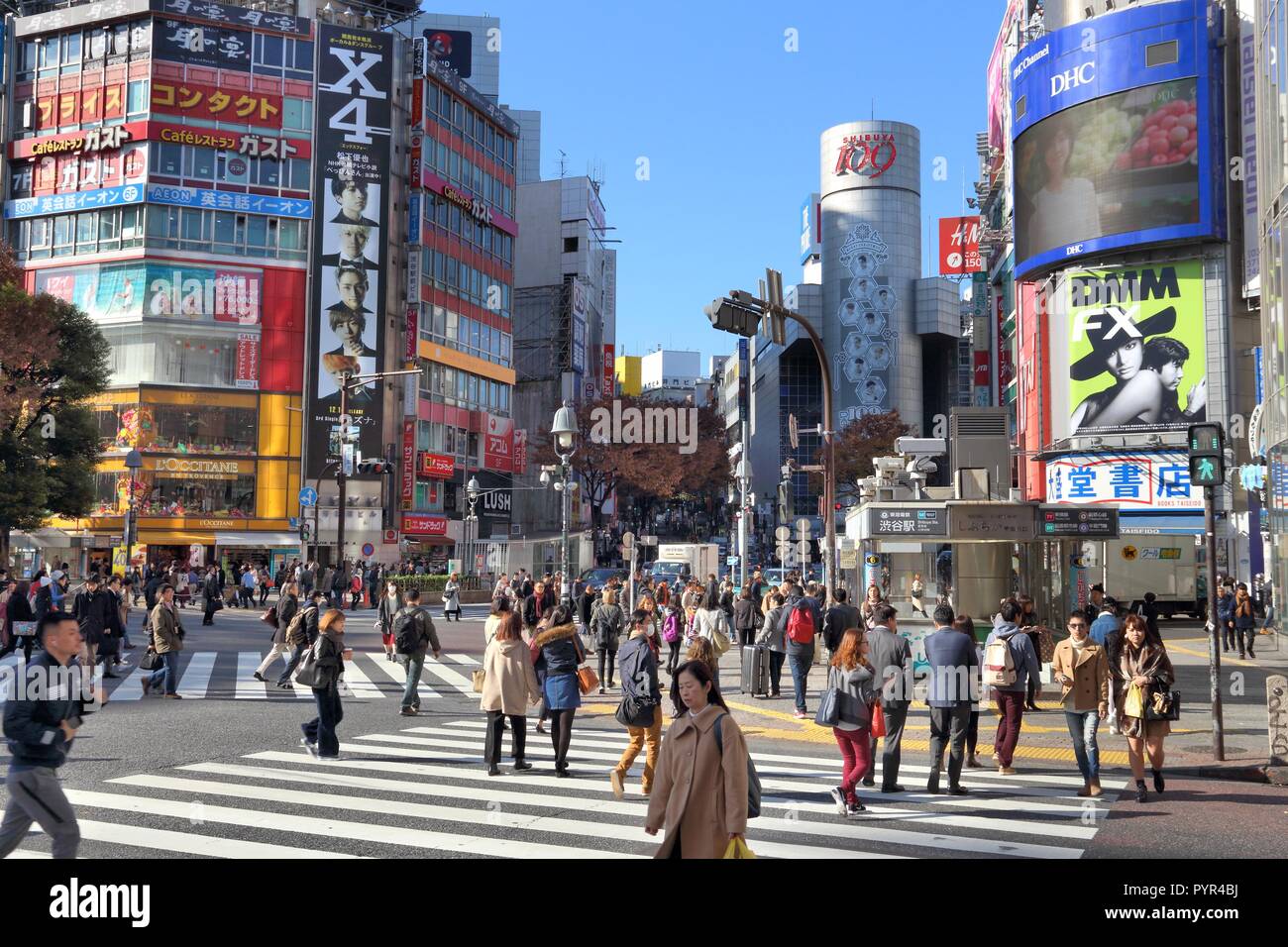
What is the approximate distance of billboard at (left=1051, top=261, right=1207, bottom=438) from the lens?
49.1 metres

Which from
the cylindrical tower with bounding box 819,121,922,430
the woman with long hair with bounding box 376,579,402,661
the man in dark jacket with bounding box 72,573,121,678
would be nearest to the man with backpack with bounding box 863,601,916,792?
the man in dark jacket with bounding box 72,573,121,678

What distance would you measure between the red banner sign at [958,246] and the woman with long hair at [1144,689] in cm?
8626

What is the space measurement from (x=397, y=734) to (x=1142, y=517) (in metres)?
41.2

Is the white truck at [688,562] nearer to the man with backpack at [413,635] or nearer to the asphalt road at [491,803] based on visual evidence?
the man with backpack at [413,635]

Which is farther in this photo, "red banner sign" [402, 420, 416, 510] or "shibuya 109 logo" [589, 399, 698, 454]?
"shibuya 109 logo" [589, 399, 698, 454]

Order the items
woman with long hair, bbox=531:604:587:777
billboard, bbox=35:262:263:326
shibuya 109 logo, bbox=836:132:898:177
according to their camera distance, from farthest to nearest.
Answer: shibuya 109 logo, bbox=836:132:898:177, billboard, bbox=35:262:263:326, woman with long hair, bbox=531:604:587:777

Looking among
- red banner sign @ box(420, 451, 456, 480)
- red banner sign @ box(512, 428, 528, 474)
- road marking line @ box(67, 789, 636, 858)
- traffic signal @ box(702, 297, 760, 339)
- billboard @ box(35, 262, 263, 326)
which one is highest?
billboard @ box(35, 262, 263, 326)

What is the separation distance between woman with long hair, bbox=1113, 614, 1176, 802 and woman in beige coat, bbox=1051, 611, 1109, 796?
31 centimetres

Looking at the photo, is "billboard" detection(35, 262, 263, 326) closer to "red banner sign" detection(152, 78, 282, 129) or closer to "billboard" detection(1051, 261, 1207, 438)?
"red banner sign" detection(152, 78, 282, 129)

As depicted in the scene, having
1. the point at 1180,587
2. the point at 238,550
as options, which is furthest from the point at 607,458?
the point at 1180,587

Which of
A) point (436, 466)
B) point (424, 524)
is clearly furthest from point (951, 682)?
point (436, 466)

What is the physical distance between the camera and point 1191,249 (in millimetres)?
49500

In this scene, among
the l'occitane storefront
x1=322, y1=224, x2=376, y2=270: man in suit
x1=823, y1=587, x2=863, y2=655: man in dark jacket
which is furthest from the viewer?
x1=322, y1=224, x2=376, y2=270: man in suit
